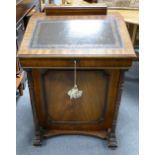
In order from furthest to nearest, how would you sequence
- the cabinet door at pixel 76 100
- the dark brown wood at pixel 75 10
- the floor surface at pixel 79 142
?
1. the floor surface at pixel 79 142
2. the dark brown wood at pixel 75 10
3. the cabinet door at pixel 76 100

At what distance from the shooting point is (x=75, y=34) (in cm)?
127

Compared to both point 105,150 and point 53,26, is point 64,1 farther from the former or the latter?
point 105,150

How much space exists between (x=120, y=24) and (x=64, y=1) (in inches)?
43.9

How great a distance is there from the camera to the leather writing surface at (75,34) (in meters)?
1.19

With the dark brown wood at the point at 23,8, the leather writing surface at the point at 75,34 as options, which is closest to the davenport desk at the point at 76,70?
the leather writing surface at the point at 75,34

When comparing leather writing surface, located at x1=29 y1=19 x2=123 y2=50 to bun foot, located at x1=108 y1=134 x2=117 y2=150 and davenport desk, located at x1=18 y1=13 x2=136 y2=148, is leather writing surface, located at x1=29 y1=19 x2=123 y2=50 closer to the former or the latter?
davenport desk, located at x1=18 y1=13 x2=136 y2=148

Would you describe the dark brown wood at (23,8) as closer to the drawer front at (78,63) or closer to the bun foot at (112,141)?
the drawer front at (78,63)

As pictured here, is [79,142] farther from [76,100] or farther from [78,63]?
[78,63]

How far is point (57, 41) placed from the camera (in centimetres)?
121

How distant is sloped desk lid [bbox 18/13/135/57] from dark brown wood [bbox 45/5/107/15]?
0.13 feet

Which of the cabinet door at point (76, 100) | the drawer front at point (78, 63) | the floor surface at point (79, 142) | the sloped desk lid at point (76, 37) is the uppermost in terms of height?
the sloped desk lid at point (76, 37)

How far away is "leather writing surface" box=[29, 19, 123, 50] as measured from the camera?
46.7 inches

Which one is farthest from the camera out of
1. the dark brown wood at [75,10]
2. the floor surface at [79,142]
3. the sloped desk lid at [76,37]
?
the floor surface at [79,142]

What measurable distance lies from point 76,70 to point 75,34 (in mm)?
210
